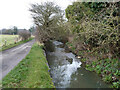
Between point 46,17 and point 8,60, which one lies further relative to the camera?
point 46,17

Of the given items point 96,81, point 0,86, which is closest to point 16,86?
point 0,86

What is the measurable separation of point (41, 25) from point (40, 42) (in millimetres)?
3560

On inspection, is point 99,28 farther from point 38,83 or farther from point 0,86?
point 0,86

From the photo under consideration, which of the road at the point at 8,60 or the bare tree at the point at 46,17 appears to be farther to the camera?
the bare tree at the point at 46,17

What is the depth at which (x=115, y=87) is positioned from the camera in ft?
17.3

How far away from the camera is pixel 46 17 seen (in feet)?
58.9

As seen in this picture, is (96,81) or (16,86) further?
(96,81)

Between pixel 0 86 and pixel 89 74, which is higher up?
pixel 0 86

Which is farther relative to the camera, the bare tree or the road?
the bare tree

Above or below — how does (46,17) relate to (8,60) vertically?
above

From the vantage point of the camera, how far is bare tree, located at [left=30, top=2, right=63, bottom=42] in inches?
679

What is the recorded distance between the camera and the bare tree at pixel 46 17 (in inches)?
679

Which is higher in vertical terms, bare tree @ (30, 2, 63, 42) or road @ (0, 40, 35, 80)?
bare tree @ (30, 2, 63, 42)

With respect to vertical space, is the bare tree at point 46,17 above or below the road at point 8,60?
above
